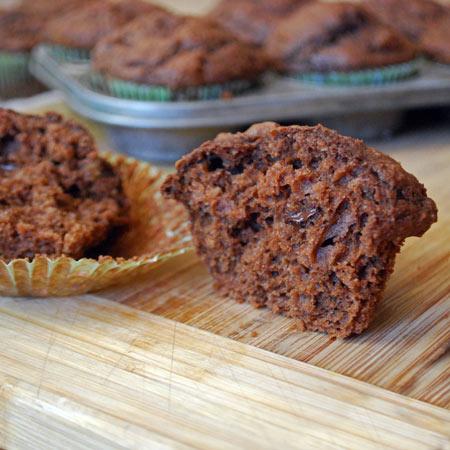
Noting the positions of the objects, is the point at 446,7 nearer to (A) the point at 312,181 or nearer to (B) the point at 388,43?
(B) the point at 388,43

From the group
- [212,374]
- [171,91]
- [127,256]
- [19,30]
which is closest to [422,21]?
[171,91]

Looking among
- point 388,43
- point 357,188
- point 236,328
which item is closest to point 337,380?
point 236,328

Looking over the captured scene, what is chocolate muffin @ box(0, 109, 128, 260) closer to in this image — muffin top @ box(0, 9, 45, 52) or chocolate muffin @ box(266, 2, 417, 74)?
chocolate muffin @ box(266, 2, 417, 74)

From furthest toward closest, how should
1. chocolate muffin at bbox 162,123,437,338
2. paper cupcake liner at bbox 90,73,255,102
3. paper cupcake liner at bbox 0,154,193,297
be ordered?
paper cupcake liner at bbox 90,73,255,102, paper cupcake liner at bbox 0,154,193,297, chocolate muffin at bbox 162,123,437,338

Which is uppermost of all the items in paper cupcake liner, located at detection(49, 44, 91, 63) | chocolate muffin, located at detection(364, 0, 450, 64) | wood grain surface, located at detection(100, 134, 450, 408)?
chocolate muffin, located at detection(364, 0, 450, 64)

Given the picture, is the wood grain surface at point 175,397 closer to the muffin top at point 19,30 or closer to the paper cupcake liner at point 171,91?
the paper cupcake liner at point 171,91

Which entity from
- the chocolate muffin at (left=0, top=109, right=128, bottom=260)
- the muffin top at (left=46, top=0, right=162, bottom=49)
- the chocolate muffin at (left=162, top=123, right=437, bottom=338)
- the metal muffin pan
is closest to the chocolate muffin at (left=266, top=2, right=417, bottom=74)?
the metal muffin pan
